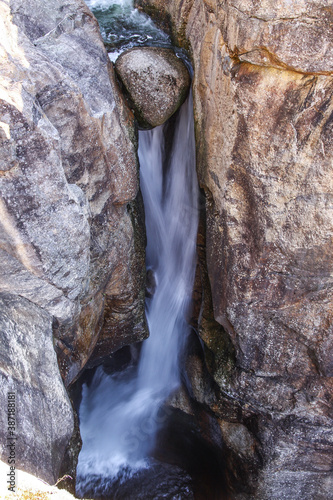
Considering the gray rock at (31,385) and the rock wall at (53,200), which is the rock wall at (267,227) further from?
the gray rock at (31,385)

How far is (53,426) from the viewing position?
3.63 meters

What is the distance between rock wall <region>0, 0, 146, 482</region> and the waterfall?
0.68 m

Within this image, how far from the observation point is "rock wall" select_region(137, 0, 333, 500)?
9.39ft

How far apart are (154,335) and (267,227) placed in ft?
8.70

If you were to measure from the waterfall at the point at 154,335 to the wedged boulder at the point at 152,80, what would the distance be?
0.25m

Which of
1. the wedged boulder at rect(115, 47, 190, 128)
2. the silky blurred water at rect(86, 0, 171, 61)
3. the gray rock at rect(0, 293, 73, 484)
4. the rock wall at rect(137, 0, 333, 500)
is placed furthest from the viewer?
the silky blurred water at rect(86, 0, 171, 61)

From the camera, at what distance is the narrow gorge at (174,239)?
9.70 feet

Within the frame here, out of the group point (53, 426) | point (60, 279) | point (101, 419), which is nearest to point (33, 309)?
point (60, 279)

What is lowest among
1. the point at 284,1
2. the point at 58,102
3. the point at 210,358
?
the point at 210,358

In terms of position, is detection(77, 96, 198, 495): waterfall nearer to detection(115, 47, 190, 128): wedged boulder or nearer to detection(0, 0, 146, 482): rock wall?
detection(115, 47, 190, 128): wedged boulder

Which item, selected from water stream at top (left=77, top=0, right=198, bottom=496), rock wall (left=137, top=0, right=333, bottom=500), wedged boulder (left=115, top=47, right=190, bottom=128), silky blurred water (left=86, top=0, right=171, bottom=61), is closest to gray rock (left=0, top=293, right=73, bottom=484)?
rock wall (left=137, top=0, right=333, bottom=500)

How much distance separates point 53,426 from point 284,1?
378 cm

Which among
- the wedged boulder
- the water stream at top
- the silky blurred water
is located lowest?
the water stream at top

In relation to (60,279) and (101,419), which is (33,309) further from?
(101,419)
